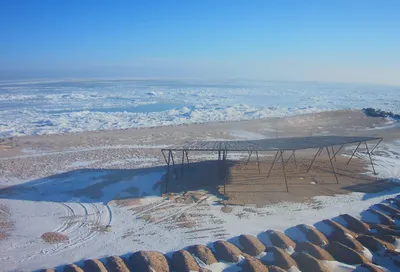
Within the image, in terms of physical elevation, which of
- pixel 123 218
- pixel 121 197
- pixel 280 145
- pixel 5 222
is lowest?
pixel 5 222

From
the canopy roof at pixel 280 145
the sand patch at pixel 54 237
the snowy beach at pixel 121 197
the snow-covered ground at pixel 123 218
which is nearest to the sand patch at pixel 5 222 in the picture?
the snowy beach at pixel 121 197

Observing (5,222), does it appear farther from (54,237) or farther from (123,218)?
(123,218)

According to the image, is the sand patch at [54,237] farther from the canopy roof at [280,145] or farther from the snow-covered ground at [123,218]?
the canopy roof at [280,145]

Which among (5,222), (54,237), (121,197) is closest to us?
(54,237)

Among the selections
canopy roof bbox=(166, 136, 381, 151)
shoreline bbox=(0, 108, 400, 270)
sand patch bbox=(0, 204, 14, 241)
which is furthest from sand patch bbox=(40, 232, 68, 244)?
canopy roof bbox=(166, 136, 381, 151)

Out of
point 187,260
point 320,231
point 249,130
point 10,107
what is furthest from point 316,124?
point 10,107

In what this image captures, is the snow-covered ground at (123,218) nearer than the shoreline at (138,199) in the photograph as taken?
Yes

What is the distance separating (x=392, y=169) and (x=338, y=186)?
512 cm

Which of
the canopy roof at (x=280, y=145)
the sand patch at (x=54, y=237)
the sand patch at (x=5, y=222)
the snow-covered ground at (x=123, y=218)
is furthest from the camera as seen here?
the canopy roof at (x=280, y=145)

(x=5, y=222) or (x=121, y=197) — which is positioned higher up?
(x=121, y=197)

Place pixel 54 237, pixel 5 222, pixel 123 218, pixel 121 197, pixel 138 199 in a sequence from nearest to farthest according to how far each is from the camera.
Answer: pixel 54 237 → pixel 5 222 → pixel 123 218 → pixel 138 199 → pixel 121 197

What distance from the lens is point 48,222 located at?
13016 millimetres

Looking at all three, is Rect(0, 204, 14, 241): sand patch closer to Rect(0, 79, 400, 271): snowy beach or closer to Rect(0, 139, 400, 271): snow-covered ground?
Rect(0, 79, 400, 271): snowy beach

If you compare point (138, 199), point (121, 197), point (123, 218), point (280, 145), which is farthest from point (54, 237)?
point (280, 145)
